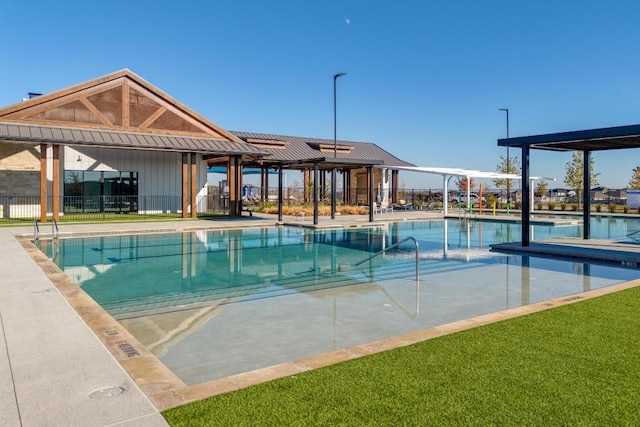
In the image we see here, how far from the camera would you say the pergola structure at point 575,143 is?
40.5ft

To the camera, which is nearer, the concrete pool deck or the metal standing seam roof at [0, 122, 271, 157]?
the concrete pool deck

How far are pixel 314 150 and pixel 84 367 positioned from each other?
117 feet

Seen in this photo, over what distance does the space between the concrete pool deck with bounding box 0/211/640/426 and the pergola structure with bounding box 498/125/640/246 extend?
650 cm

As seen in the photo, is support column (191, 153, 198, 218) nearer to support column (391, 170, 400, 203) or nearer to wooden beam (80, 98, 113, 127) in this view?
wooden beam (80, 98, 113, 127)

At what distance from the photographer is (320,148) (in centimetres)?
3984

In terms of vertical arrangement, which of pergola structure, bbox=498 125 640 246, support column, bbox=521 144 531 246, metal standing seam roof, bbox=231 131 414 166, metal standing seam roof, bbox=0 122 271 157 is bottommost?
support column, bbox=521 144 531 246

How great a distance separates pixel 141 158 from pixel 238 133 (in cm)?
1076

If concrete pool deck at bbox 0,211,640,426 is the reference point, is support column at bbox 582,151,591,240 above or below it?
above

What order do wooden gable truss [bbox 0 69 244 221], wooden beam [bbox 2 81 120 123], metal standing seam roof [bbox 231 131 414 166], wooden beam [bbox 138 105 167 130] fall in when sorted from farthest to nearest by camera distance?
1. metal standing seam roof [bbox 231 131 414 166]
2. wooden beam [bbox 138 105 167 130]
3. wooden gable truss [bbox 0 69 244 221]
4. wooden beam [bbox 2 81 120 123]

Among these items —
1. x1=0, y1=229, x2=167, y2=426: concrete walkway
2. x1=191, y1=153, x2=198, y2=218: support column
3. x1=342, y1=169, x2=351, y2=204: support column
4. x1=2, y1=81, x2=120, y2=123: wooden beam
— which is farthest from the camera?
x1=342, y1=169, x2=351, y2=204: support column

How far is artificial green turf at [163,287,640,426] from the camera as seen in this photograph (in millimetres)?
3465

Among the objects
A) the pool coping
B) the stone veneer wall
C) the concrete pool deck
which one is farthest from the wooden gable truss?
the pool coping

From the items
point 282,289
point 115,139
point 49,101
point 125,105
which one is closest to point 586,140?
point 282,289

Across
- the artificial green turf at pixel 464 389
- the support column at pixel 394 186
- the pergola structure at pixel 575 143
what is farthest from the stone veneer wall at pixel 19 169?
the support column at pixel 394 186
